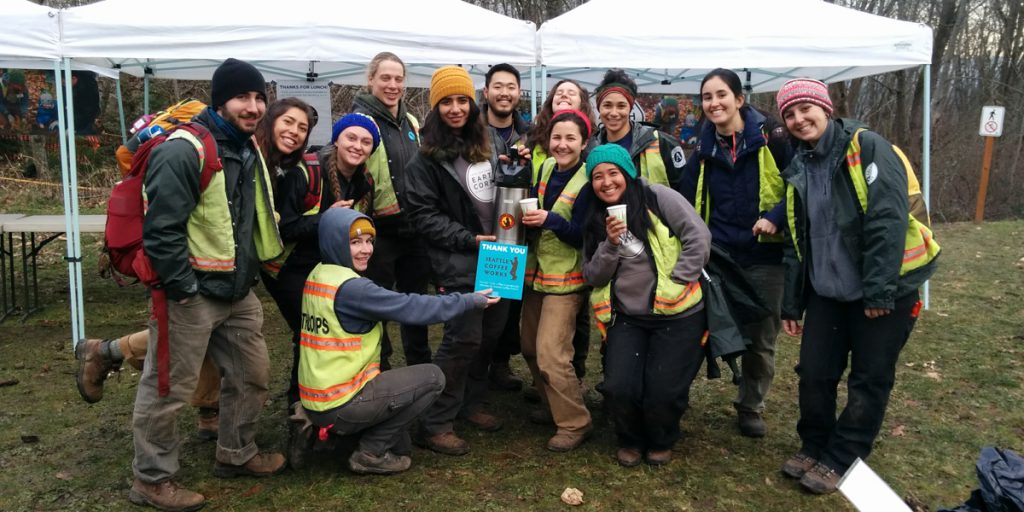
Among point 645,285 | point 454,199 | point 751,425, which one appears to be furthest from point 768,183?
point 454,199

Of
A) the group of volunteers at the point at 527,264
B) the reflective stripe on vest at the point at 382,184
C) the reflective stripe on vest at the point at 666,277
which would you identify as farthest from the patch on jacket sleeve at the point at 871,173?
the reflective stripe on vest at the point at 382,184

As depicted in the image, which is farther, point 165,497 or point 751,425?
point 751,425

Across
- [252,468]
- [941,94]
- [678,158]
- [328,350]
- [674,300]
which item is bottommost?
[252,468]

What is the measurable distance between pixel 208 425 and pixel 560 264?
2.15m

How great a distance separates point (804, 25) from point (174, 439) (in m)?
5.51

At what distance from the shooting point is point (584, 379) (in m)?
5.01

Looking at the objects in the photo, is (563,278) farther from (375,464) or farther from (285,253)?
(285,253)

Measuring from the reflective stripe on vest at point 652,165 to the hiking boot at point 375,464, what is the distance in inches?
77.6

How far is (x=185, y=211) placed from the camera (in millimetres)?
2918

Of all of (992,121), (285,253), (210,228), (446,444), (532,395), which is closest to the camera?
(210,228)

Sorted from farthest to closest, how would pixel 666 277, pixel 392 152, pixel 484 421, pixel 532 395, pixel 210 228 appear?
pixel 532 395 → pixel 392 152 → pixel 484 421 → pixel 666 277 → pixel 210 228

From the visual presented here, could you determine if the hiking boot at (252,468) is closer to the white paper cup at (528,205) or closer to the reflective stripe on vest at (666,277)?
the white paper cup at (528,205)

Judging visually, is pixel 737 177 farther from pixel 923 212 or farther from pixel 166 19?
pixel 166 19

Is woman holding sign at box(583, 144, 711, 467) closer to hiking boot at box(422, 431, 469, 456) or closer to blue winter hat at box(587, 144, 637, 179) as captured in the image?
blue winter hat at box(587, 144, 637, 179)
